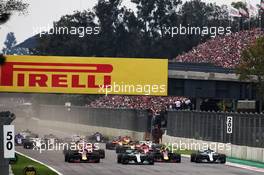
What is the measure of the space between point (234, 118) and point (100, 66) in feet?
53.5

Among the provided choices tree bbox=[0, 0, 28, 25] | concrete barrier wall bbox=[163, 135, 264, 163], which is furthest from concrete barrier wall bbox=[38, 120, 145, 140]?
tree bbox=[0, 0, 28, 25]

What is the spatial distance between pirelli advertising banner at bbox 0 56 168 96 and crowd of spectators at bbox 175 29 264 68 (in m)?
25.8

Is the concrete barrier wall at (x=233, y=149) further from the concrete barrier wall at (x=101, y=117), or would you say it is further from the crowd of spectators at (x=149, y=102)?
the crowd of spectators at (x=149, y=102)

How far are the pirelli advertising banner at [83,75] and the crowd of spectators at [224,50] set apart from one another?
2575cm

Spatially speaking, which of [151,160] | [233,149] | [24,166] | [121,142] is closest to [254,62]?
[121,142]

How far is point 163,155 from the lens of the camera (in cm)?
4088

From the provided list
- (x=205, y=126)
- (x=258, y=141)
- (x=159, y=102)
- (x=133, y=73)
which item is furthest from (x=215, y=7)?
(x=258, y=141)

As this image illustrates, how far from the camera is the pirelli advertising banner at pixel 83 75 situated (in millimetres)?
60281

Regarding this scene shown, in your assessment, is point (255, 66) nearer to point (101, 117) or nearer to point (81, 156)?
point (101, 117)

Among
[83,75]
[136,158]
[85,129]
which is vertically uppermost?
[83,75]

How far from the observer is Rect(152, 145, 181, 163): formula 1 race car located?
40781 mm

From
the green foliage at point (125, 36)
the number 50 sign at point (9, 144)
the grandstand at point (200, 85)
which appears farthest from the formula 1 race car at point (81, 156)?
the green foliage at point (125, 36)

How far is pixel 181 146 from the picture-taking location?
5797 cm

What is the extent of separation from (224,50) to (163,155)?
2141 inches
